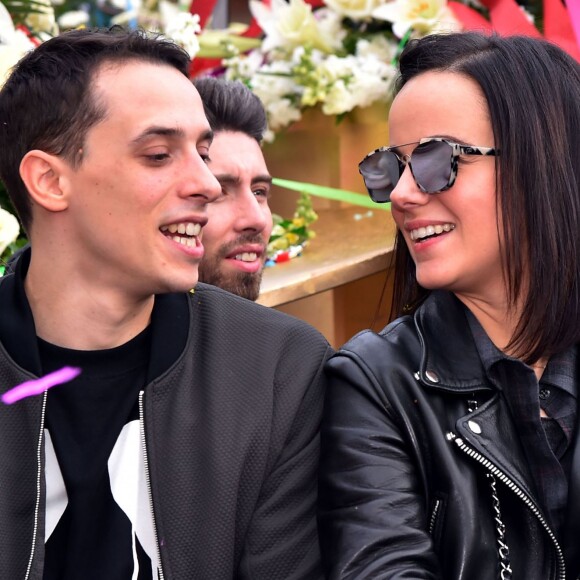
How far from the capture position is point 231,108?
139 inches

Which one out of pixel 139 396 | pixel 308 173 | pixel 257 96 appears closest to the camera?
pixel 139 396

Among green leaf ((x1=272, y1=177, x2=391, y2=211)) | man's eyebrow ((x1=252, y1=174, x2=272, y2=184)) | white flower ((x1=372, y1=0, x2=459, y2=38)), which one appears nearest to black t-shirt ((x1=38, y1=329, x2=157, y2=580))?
man's eyebrow ((x1=252, y1=174, x2=272, y2=184))

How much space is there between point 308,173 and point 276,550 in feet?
6.40

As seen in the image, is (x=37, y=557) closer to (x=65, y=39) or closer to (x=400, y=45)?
(x=65, y=39)

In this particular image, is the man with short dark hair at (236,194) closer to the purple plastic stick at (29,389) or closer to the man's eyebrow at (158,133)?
the man's eyebrow at (158,133)

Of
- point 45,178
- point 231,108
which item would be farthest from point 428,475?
point 231,108

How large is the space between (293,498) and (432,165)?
31.0 inches

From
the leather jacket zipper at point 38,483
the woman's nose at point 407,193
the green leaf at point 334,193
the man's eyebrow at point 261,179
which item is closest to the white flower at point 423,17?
the green leaf at point 334,193

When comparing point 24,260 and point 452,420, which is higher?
point 24,260

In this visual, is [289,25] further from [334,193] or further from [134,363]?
[134,363]

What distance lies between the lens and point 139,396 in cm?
237

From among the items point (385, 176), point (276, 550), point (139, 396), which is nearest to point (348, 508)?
point (276, 550)

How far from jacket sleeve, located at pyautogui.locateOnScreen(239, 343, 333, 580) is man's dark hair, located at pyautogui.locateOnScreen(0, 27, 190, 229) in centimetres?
73

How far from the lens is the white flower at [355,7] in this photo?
153 inches
